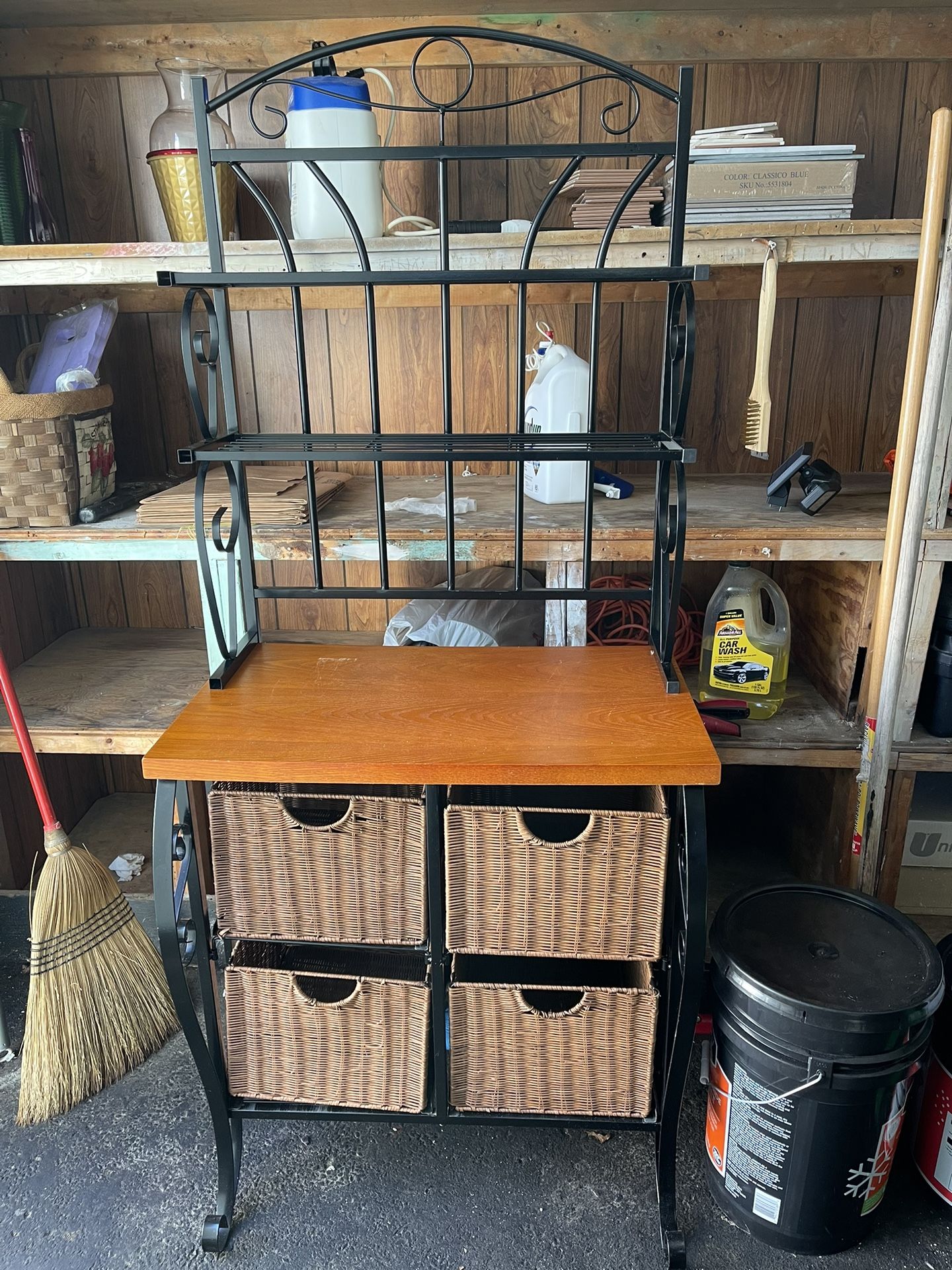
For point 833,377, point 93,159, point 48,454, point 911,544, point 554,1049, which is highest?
point 93,159

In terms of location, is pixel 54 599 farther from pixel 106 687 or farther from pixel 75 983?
pixel 75 983

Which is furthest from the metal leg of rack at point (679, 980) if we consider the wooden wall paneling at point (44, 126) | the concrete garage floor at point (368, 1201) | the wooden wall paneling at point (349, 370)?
the wooden wall paneling at point (44, 126)

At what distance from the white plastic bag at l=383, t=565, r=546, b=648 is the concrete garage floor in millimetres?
904

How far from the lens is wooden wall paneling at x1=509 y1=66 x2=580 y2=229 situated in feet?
6.00

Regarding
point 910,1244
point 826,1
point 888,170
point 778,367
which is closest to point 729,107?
point 826,1

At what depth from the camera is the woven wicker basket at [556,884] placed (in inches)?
46.7

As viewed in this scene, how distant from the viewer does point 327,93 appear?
148 centimetres

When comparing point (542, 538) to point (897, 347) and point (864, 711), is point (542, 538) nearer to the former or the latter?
point (864, 711)

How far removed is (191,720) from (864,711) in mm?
1214

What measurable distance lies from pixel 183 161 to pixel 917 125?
1413 millimetres

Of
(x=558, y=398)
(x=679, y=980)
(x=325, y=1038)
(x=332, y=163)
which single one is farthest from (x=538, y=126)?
(x=325, y=1038)

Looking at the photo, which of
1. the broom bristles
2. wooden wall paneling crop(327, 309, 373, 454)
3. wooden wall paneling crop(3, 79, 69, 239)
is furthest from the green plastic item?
the broom bristles

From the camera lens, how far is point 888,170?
6.05ft

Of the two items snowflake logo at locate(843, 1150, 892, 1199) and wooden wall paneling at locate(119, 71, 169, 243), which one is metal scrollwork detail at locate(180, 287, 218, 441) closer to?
wooden wall paneling at locate(119, 71, 169, 243)
